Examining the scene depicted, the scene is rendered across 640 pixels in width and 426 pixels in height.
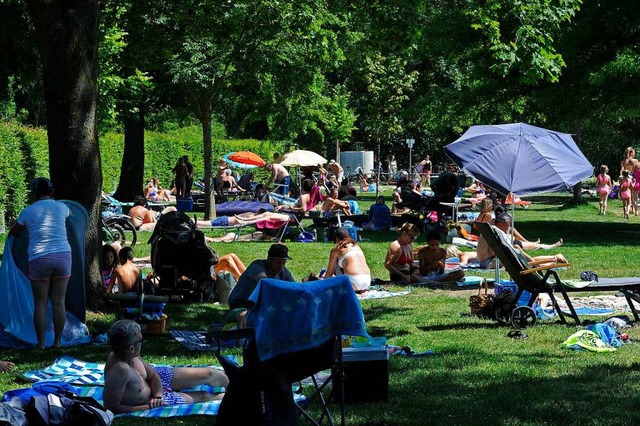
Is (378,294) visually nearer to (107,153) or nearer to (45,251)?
(45,251)

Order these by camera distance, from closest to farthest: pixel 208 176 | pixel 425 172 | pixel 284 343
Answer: pixel 284 343, pixel 208 176, pixel 425 172

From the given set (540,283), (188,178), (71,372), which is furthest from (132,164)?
(71,372)

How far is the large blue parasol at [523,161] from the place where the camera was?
13.6m

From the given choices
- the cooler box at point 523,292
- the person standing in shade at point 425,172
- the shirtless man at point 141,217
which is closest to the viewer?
the cooler box at point 523,292

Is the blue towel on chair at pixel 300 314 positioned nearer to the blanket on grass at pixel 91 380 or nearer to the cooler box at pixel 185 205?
the blanket on grass at pixel 91 380

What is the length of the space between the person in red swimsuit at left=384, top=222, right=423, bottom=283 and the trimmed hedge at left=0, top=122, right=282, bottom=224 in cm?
981

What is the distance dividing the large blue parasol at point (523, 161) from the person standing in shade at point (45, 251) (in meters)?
6.00

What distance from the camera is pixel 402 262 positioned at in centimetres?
1519

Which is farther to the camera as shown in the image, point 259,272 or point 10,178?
point 10,178

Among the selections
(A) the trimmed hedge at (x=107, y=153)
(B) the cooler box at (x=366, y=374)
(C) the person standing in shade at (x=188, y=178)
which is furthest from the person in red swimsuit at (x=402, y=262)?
(C) the person standing in shade at (x=188, y=178)

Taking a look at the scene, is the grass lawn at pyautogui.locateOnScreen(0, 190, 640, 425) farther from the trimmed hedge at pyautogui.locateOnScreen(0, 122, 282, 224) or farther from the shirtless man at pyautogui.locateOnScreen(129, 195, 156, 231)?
the trimmed hedge at pyautogui.locateOnScreen(0, 122, 282, 224)

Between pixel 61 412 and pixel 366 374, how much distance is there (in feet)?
7.54

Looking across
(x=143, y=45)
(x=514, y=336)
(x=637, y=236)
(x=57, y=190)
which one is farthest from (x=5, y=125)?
(x=514, y=336)

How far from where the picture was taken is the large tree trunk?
1134cm
